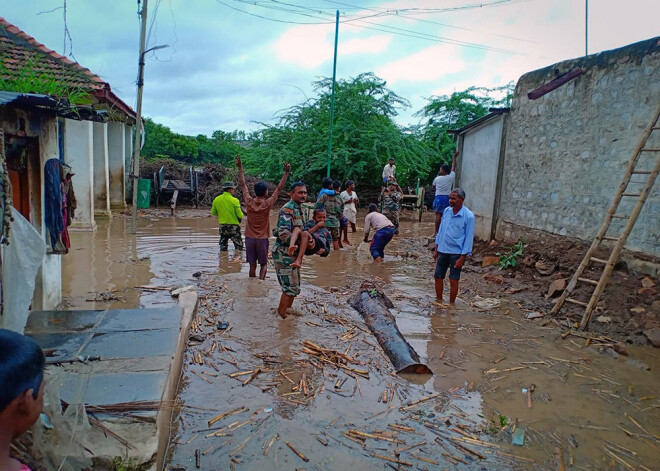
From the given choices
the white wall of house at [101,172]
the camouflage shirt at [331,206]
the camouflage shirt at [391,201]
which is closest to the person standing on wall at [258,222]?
the camouflage shirt at [331,206]

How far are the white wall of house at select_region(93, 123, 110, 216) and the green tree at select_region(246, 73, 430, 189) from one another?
8493 millimetres

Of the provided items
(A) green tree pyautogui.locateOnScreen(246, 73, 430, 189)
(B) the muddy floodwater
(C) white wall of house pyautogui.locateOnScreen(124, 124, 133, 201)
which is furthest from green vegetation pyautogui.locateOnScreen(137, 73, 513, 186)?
(B) the muddy floodwater

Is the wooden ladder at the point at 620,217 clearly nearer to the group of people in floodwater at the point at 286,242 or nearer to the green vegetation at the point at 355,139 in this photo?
the group of people in floodwater at the point at 286,242

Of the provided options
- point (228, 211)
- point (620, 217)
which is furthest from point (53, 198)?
point (620, 217)

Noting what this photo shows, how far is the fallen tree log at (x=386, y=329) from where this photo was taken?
15.7 feet

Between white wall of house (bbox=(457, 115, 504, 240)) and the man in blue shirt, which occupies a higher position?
white wall of house (bbox=(457, 115, 504, 240))

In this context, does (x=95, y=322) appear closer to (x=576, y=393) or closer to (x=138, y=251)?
(x=576, y=393)

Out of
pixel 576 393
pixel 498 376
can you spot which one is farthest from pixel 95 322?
pixel 576 393

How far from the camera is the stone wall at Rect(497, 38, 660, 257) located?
265 inches

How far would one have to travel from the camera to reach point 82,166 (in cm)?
1312

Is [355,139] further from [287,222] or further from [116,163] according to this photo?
[287,222]

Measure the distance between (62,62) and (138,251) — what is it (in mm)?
4554

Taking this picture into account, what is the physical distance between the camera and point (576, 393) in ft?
14.6

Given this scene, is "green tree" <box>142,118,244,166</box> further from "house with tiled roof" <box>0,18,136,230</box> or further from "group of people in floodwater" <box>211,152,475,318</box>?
"group of people in floodwater" <box>211,152,475,318</box>
